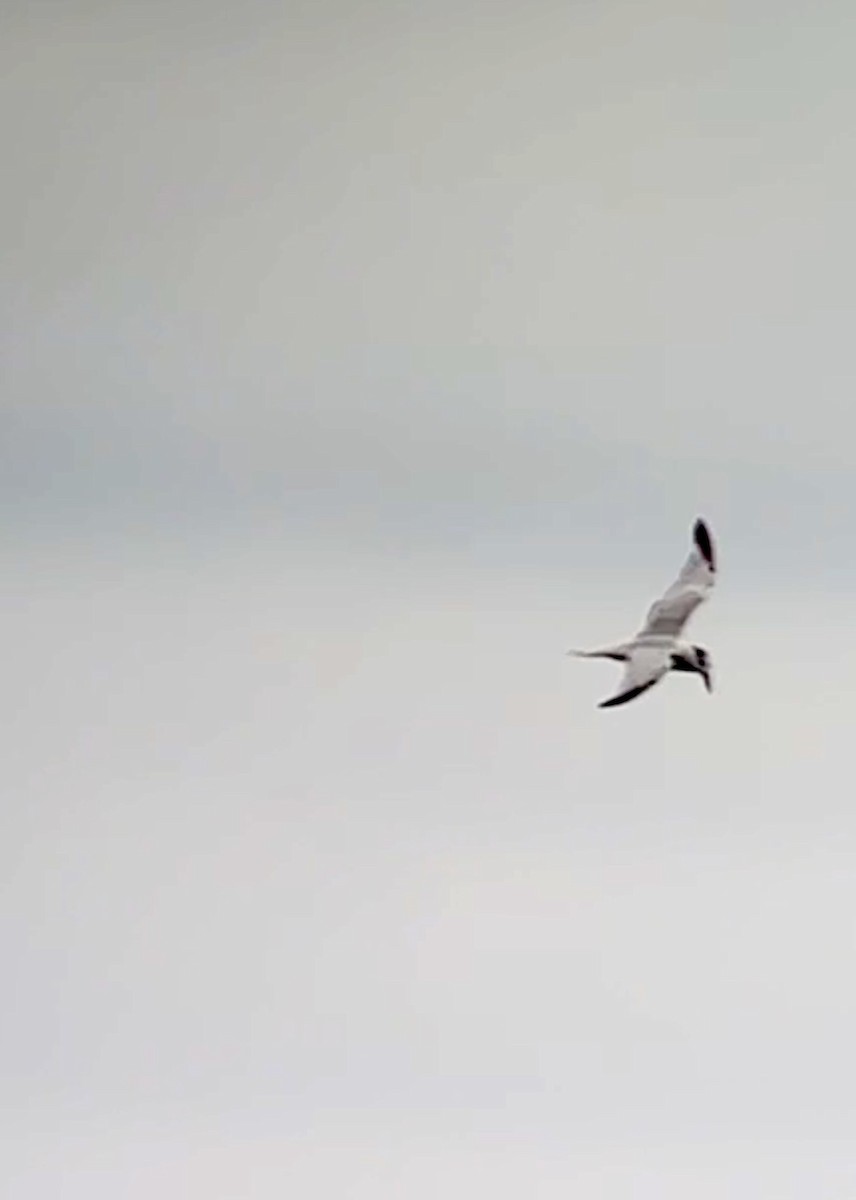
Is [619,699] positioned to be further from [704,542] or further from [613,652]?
[704,542]

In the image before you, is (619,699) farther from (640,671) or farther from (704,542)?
(704,542)

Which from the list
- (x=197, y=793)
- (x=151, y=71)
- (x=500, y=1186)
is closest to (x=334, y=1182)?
(x=500, y=1186)

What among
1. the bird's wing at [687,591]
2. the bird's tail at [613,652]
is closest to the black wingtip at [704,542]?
the bird's wing at [687,591]

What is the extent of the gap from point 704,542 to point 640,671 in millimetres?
128

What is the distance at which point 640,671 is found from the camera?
3.96 feet

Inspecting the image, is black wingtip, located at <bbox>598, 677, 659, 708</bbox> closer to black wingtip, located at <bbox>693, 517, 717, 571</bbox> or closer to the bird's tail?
the bird's tail

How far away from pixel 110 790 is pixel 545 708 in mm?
377

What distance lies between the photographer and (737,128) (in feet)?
4.20

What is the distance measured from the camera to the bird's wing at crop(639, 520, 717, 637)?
121 centimetres

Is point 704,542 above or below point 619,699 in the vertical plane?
above

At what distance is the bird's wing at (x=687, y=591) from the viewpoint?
3.96 feet

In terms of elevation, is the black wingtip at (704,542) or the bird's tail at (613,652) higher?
the black wingtip at (704,542)

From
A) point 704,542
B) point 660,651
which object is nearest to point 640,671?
point 660,651

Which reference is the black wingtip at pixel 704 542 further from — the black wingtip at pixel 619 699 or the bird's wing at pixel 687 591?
the black wingtip at pixel 619 699
